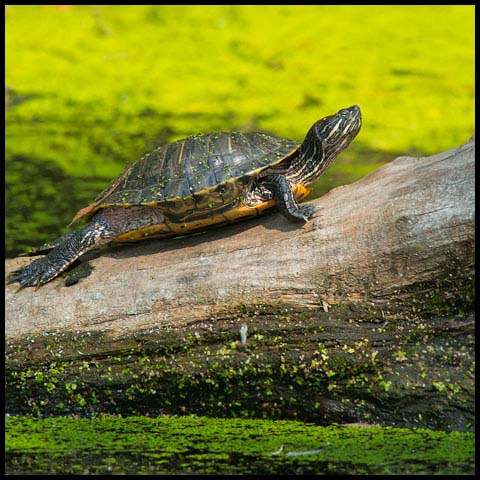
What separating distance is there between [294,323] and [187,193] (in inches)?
30.7

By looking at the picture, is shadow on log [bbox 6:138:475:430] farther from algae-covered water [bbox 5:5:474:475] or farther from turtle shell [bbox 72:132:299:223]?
turtle shell [bbox 72:132:299:223]

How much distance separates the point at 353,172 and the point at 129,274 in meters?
2.74

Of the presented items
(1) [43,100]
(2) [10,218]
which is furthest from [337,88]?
(2) [10,218]

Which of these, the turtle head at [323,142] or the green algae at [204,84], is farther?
the green algae at [204,84]

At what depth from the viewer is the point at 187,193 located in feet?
12.3

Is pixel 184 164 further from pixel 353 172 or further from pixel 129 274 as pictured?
pixel 353 172

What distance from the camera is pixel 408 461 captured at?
297 cm

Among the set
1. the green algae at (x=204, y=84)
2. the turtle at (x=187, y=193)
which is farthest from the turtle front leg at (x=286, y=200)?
the green algae at (x=204, y=84)

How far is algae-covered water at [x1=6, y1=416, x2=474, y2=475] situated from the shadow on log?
0.09 metres

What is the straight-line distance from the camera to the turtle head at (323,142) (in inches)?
158

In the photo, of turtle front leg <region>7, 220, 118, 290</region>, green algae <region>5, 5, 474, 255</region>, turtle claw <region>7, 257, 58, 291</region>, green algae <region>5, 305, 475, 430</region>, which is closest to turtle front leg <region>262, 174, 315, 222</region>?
green algae <region>5, 305, 475, 430</region>

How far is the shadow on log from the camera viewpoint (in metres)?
3.25

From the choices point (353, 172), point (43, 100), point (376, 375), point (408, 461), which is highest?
point (43, 100)

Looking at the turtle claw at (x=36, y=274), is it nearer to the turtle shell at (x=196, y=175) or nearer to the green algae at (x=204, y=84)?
the turtle shell at (x=196, y=175)
